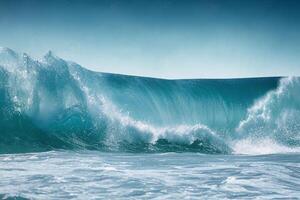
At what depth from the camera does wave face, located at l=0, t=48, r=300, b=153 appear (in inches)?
487

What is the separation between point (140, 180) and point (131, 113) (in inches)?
346

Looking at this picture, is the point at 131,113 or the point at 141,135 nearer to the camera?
the point at 141,135

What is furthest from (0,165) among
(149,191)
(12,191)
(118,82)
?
(118,82)

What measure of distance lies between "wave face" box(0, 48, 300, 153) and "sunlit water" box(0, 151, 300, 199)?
10.9 ft

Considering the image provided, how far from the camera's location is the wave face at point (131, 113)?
12.4 meters

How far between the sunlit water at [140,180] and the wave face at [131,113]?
10.9 ft

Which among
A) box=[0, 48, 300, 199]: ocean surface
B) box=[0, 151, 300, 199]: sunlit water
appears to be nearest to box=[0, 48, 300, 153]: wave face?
box=[0, 48, 300, 199]: ocean surface

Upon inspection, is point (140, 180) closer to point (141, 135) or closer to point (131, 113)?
point (141, 135)

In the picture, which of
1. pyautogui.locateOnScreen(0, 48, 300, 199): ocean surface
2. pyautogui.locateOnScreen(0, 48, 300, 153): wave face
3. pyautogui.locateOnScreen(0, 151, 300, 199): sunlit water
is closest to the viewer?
pyautogui.locateOnScreen(0, 151, 300, 199): sunlit water

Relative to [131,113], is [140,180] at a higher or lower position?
lower

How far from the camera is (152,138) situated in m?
13.6

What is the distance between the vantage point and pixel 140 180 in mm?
6105

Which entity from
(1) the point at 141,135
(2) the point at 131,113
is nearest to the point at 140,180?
(1) the point at 141,135

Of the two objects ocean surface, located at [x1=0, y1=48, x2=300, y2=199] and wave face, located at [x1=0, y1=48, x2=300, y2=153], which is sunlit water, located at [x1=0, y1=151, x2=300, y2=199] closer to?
ocean surface, located at [x1=0, y1=48, x2=300, y2=199]
